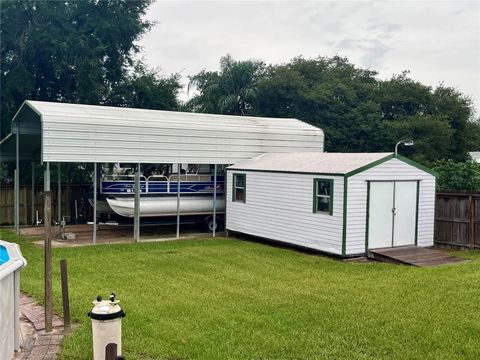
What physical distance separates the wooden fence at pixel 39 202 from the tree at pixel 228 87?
1676cm

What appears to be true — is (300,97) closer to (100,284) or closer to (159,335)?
(100,284)

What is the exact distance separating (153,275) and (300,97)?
25.0m

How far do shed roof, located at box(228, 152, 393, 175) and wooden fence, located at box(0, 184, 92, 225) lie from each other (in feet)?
21.7

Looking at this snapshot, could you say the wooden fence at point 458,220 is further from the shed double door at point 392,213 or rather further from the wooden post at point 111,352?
the wooden post at point 111,352

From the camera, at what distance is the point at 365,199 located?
489 inches

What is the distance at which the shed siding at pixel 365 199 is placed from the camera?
1224cm

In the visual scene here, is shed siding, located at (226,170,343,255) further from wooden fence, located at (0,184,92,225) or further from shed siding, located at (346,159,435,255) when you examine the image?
wooden fence, located at (0,184,92,225)

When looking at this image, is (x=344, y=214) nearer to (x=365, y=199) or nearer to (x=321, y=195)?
(x=365, y=199)

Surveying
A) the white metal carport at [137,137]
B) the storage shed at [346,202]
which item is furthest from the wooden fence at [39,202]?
the storage shed at [346,202]

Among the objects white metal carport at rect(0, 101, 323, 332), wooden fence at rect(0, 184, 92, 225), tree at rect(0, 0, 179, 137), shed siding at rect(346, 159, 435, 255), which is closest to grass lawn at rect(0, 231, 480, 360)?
shed siding at rect(346, 159, 435, 255)

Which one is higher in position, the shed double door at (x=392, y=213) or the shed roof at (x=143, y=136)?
the shed roof at (x=143, y=136)

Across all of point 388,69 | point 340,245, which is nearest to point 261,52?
point 388,69

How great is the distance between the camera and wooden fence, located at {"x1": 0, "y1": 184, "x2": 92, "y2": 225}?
18109 mm

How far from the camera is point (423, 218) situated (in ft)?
44.7
